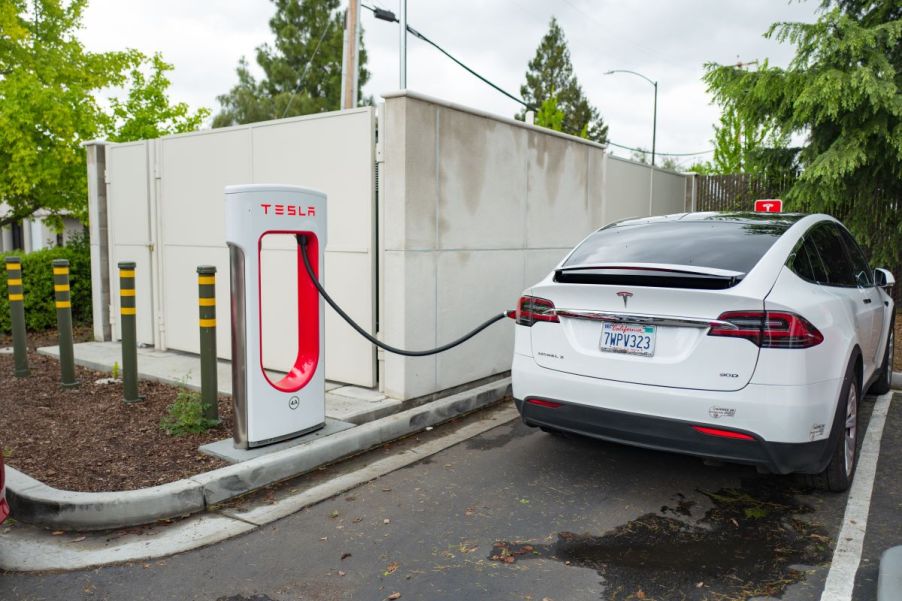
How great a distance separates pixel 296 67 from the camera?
34312 millimetres

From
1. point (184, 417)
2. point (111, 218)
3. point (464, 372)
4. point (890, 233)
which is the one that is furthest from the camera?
point (890, 233)

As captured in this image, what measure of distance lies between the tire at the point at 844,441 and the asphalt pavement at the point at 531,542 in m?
0.12

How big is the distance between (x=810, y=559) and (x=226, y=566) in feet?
9.51

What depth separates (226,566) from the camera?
11.3ft

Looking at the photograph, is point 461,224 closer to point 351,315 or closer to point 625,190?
point 351,315

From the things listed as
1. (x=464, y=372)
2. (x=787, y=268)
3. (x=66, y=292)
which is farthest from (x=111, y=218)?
(x=787, y=268)

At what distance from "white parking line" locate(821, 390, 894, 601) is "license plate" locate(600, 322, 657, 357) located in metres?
1.34

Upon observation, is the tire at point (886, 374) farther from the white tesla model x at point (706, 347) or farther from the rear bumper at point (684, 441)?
the rear bumper at point (684, 441)

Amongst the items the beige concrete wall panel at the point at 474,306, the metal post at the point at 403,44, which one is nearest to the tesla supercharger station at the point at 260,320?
the beige concrete wall panel at the point at 474,306

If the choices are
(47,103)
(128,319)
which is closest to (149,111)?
(47,103)

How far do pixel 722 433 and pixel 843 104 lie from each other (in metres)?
8.03

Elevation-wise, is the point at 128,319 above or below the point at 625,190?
below

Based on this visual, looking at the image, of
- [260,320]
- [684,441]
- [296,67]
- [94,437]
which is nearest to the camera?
[684,441]

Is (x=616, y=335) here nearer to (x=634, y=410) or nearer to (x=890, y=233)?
(x=634, y=410)
